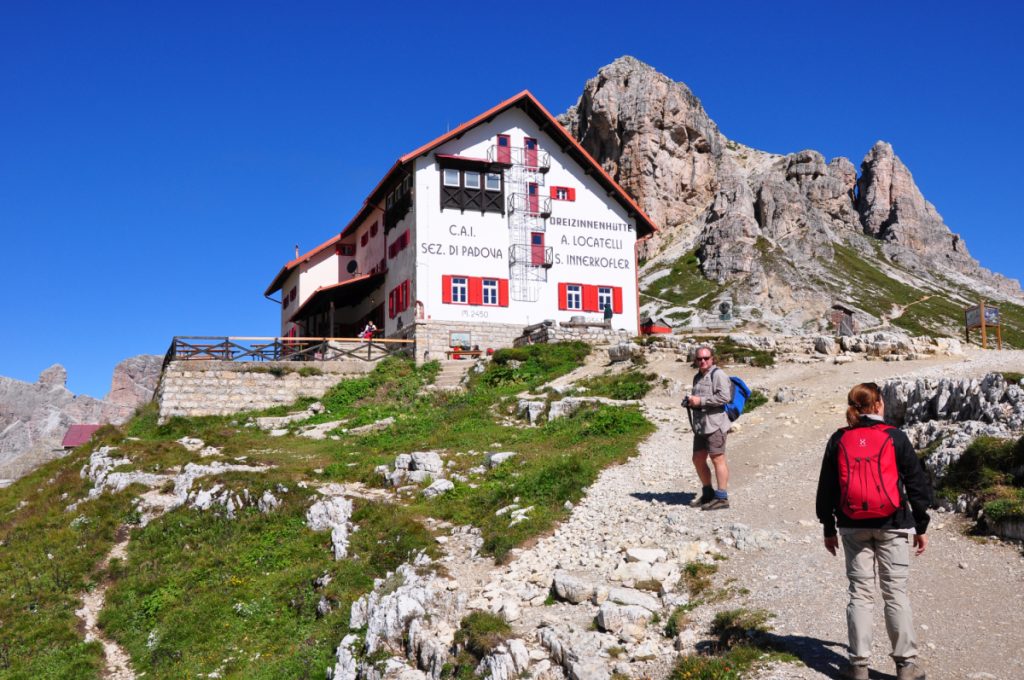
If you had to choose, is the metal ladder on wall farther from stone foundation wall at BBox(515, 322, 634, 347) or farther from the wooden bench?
the wooden bench

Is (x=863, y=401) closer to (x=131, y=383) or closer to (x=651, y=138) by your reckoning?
(x=131, y=383)

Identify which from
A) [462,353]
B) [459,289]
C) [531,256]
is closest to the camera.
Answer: [462,353]

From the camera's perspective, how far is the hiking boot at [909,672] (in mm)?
6583

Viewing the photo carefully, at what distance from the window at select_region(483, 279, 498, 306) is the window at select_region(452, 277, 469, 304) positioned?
3.09 ft

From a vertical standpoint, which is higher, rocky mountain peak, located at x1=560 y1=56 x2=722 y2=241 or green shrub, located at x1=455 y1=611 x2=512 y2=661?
rocky mountain peak, located at x1=560 y1=56 x2=722 y2=241

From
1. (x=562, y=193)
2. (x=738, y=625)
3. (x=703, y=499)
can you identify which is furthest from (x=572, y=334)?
(x=738, y=625)

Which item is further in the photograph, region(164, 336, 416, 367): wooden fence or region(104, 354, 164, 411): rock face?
region(104, 354, 164, 411): rock face

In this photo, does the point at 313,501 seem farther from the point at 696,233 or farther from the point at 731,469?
the point at 696,233

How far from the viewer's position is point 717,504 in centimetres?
Result: 1247

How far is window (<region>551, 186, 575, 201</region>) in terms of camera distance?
41.7m

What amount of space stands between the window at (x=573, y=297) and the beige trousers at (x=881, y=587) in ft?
111

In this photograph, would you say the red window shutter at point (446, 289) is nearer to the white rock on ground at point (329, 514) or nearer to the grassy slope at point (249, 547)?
the grassy slope at point (249, 547)

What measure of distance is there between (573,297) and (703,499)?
28.7m

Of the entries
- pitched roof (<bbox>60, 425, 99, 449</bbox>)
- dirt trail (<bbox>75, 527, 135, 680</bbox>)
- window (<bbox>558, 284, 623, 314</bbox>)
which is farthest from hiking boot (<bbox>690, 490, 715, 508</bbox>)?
pitched roof (<bbox>60, 425, 99, 449</bbox>)
